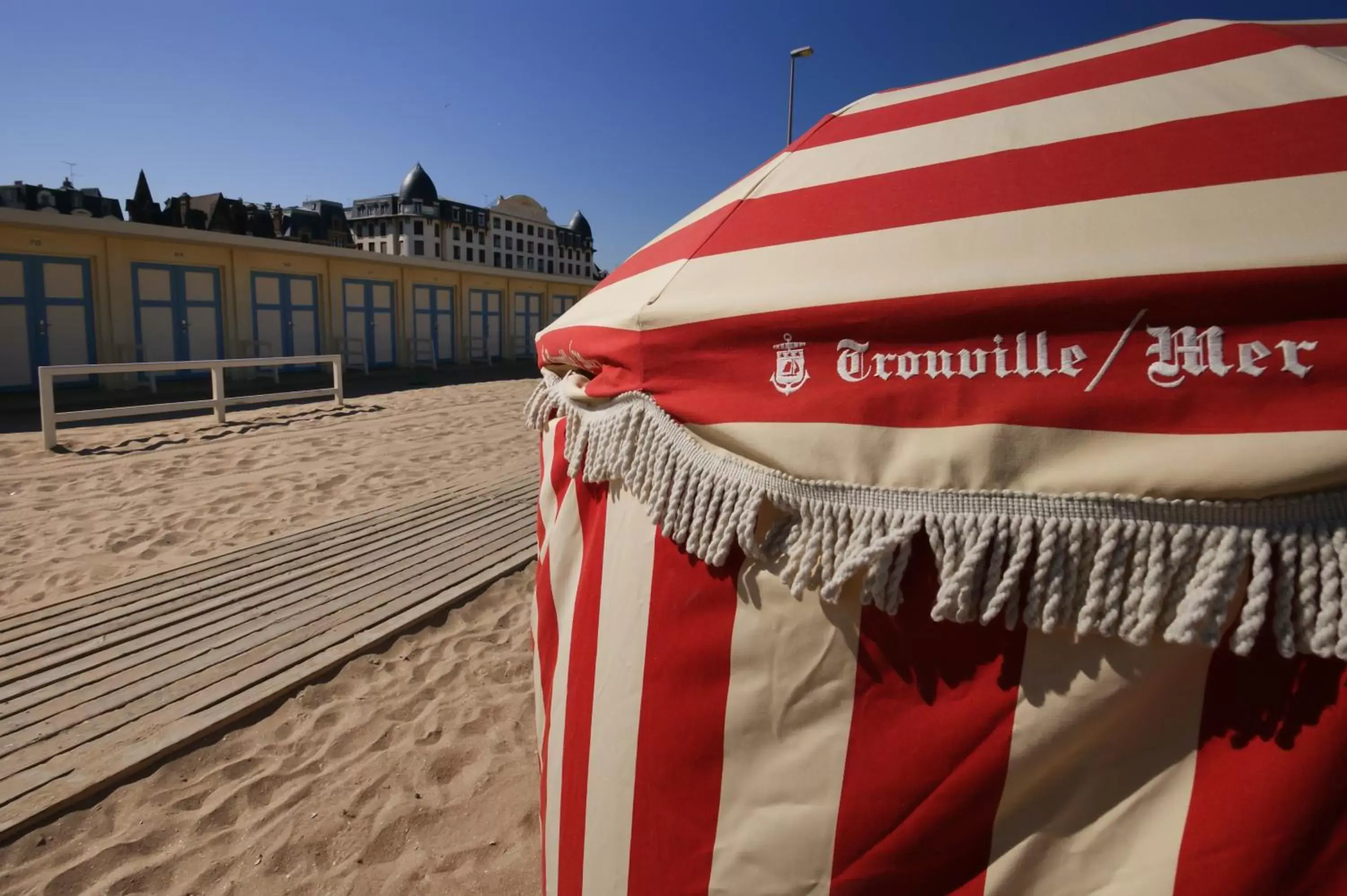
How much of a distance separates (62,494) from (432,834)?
520 cm

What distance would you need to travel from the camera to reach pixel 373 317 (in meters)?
17.1

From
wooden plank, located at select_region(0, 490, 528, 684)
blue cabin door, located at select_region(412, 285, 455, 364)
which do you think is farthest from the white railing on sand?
blue cabin door, located at select_region(412, 285, 455, 364)

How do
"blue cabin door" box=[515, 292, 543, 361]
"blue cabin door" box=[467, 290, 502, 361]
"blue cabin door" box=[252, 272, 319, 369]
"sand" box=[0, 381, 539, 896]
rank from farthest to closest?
1. "blue cabin door" box=[515, 292, 543, 361]
2. "blue cabin door" box=[467, 290, 502, 361]
3. "blue cabin door" box=[252, 272, 319, 369]
4. "sand" box=[0, 381, 539, 896]

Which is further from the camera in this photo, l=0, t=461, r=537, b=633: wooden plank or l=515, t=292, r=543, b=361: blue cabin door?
l=515, t=292, r=543, b=361: blue cabin door

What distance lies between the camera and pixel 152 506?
5312mm

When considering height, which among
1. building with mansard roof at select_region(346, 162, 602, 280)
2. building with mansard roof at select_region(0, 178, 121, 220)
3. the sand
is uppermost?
building with mansard roof at select_region(346, 162, 602, 280)

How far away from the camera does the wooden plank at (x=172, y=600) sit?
311 centimetres

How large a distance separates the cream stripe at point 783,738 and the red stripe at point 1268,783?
1.32 feet

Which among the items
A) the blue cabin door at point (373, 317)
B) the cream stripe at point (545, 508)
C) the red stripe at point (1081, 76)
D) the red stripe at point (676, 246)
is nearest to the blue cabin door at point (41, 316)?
the blue cabin door at point (373, 317)

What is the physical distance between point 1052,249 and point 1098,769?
0.63 metres

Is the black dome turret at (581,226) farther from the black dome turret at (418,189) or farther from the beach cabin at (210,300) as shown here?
the beach cabin at (210,300)

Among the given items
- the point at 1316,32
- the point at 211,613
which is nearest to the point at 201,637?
the point at 211,613

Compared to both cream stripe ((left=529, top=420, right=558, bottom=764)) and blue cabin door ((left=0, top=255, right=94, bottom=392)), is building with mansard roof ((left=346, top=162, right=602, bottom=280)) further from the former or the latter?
cream stripe ((left=529, top=420, right=558, bottom=764))

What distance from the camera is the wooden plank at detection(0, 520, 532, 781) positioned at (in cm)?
250
